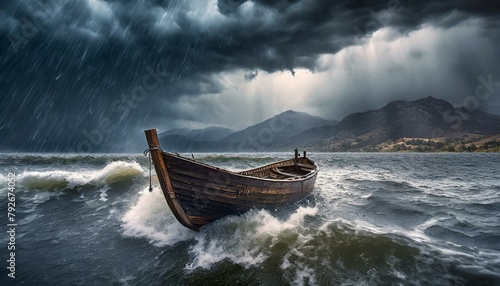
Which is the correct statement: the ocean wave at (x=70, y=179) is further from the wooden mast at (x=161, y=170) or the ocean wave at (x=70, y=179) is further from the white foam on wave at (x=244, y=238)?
the white foam on wave at (x=244, y=238)

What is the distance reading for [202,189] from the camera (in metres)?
9.09

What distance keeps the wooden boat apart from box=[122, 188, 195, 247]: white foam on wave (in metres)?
1.08

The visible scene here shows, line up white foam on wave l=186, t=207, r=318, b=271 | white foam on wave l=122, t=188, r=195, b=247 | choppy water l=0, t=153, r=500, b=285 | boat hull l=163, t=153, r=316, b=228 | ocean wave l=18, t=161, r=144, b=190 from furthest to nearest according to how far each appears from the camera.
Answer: ocean wave l=18, t=161, r=144, b=190 → white foam on wave l=122, t=188, r=195, b=247 → boat hull l=163, t=153, r=316, b=228 → white foam on wave l=186, t=207, r=318, b=271 → choppy water l=0, t=153, r=500, b=285

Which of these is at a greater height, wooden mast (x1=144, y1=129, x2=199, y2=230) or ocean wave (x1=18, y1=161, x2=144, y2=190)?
wooden mast (x1=144, y1=129, x2=199, y2=230)

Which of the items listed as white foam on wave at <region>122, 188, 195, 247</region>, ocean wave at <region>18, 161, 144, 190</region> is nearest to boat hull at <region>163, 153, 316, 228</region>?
white foam on wave at <region>122, 188, 195, 247</region>

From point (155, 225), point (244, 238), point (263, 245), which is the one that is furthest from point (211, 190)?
point (155, 225)

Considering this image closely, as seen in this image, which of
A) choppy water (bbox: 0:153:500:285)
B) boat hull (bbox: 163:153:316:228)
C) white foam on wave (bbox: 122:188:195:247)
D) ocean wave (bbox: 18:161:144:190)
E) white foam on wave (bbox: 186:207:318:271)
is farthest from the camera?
ocean wave (bbox: 18:161:144:190)

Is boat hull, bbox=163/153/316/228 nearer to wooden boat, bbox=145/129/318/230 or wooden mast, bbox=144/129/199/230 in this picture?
wooden boat, bbox=145/129/318/230

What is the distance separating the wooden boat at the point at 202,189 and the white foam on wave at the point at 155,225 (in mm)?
1081

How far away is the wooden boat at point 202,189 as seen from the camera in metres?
8.32

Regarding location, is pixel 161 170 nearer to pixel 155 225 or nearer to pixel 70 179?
pixel 155 225

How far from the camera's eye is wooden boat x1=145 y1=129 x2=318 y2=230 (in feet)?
27.3

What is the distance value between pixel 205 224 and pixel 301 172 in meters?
13.7

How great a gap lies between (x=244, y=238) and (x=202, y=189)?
270cm
